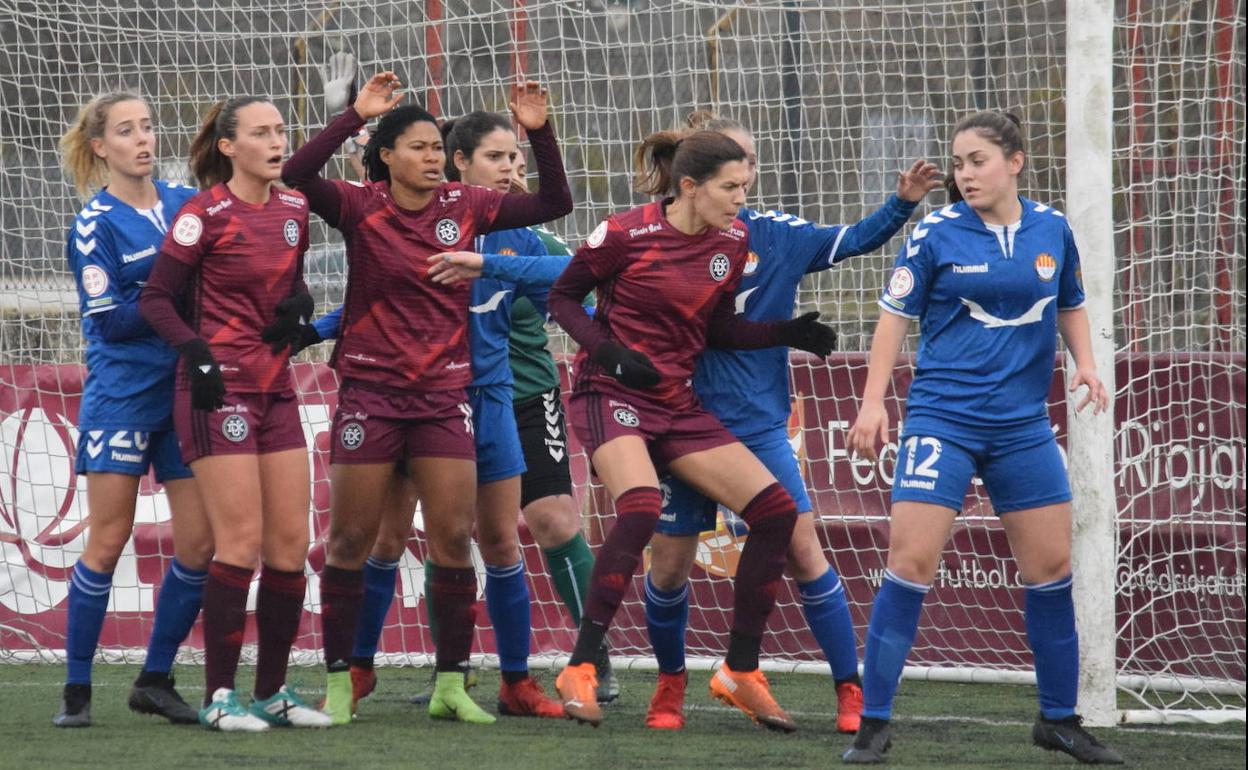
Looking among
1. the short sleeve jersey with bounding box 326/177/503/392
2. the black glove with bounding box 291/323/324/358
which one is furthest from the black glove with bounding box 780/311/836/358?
the black glove with bounding box 291/323/324/358

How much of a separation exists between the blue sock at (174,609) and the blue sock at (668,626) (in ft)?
4.66

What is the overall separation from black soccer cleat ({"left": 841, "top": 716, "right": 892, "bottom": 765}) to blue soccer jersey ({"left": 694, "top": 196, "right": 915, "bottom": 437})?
1.07m

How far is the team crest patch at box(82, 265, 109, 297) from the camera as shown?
17.5 feet

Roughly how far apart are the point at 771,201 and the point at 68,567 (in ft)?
11.8

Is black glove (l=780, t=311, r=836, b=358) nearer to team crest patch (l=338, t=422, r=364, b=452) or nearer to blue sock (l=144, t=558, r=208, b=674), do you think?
team crest patch (l=338, t=422, r=364, b=452)

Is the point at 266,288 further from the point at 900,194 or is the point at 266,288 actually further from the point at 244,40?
the point at 244,40

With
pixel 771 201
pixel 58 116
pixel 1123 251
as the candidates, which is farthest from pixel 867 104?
pixel 58 116

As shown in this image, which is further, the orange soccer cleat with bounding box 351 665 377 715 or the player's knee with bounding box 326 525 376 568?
the orange soccer cleat with bounding box 351 665 377 715

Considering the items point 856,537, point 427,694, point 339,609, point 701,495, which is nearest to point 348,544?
point 339,609

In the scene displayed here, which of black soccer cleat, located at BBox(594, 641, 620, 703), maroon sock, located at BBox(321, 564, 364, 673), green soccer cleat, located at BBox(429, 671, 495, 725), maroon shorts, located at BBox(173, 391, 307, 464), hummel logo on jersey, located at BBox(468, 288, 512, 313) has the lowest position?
black soccer cleat, located at BBox(594, 641, 620, 703)

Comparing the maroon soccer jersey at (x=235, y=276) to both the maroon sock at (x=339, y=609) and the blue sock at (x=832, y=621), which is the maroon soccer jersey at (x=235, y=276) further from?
the blue sock at (x=832, y=621)

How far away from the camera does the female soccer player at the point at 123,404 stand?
5383mm

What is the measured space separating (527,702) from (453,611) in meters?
0.42

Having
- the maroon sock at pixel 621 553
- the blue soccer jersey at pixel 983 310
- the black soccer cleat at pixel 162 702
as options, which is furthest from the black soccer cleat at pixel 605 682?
the blue soccer jersey at pixel 983 310
